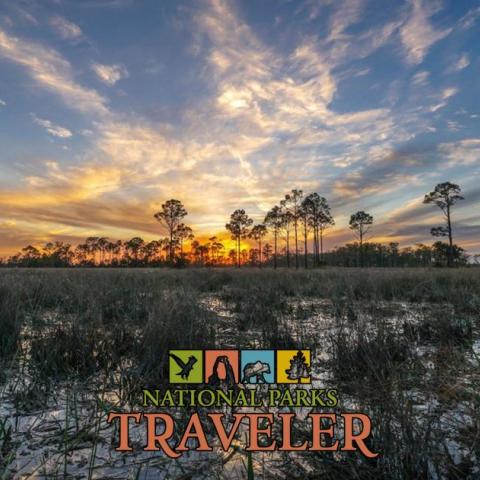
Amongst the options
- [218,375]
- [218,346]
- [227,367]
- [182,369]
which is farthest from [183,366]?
[218,346]

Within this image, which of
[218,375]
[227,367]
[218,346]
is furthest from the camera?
[218,346]

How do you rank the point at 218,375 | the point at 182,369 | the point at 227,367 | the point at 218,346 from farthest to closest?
the point at 218,346, the point at 227,367, the point at 218,375, the point at 182,369

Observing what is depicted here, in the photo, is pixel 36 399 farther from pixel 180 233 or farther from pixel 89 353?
pixel 180 233

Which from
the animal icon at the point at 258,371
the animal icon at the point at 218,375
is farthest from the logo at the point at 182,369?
the animal icon at the point at 258,371

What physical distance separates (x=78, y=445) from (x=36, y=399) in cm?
72

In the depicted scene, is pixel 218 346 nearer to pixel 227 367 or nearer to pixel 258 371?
pixel 227 367

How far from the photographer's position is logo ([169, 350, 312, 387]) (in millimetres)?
2142

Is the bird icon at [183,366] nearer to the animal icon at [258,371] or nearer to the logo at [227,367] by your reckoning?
the logo at [227,367]

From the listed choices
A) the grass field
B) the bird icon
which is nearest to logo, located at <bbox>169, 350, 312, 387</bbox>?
the bird icon

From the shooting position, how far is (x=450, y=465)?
1.34 m

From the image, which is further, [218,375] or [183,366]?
[218,375]

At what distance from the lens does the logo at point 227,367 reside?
214 cm

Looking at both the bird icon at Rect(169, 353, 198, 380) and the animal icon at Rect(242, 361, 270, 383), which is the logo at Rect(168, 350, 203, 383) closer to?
the bird icon at Rect(169, 353, 198, 380)

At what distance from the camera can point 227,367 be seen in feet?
7.89
